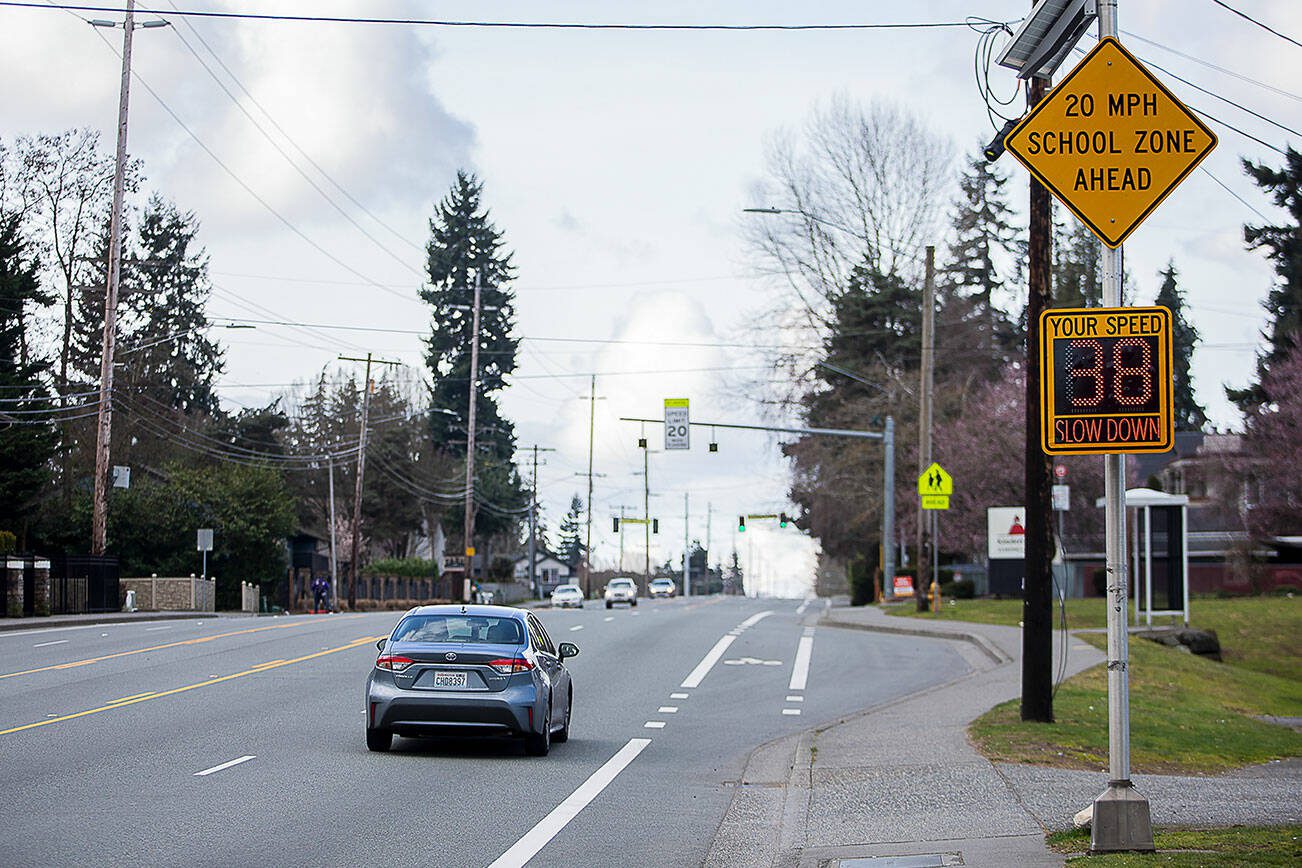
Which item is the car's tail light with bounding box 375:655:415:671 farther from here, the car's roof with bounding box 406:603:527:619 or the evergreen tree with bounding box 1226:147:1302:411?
the evergreen tree with bounding box 1226:147:1302:411

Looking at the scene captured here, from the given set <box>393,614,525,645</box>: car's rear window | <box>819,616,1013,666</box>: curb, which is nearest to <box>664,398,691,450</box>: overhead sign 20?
<box>819,616,1013,666</box>: curb

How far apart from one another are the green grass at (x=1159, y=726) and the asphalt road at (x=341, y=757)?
113 inches

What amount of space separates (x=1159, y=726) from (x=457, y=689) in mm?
8679

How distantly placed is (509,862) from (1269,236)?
50501 millimetres

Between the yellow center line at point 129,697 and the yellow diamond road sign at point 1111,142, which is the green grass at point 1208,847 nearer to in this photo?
the yellow diamond road sign at point 1111,142

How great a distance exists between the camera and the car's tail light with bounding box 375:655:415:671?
599 inches

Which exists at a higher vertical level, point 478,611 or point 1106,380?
point 1106,380

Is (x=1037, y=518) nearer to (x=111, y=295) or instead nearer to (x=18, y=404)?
(x=111, y=295)

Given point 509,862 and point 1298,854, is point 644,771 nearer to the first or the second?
point 509,862

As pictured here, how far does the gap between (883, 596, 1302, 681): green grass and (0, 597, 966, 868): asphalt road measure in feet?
28.8

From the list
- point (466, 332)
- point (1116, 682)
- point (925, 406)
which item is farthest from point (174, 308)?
point (1116, 682)

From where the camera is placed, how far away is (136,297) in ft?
255

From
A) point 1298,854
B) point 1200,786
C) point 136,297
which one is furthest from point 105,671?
point 136,297

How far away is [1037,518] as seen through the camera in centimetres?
1770
